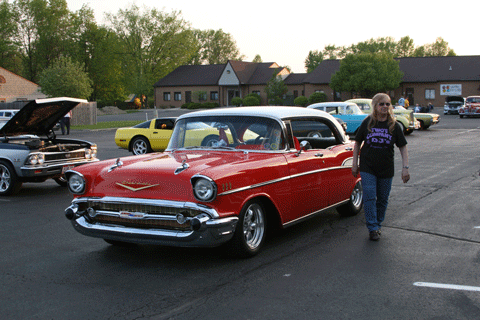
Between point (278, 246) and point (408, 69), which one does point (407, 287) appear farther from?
point (408, 69)

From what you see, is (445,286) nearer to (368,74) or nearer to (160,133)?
(160,133)

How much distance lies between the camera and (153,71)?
272ft

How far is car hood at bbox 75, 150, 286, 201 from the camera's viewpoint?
→ 499cm

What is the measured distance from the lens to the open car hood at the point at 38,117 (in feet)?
32.7

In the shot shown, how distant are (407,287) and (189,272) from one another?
2.02 meters

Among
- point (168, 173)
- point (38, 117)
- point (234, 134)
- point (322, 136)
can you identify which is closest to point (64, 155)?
point (38, 117)

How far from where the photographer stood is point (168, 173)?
508cm

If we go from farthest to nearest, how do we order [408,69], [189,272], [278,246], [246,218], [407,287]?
[408,69] → [278,246] → [246,218] → [189,272] → [407,287]

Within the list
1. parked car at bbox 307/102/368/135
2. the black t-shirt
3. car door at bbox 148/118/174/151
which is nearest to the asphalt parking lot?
the black t-shirt

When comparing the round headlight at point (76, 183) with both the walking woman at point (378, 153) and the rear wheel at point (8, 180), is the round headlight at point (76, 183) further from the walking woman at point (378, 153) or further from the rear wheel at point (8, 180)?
the rear wheel at point (8, 180)

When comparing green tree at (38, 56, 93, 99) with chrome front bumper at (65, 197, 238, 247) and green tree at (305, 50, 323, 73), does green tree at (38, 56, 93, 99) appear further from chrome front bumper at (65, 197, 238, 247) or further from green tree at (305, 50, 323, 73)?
green tree at (305, 50, 323, 73)

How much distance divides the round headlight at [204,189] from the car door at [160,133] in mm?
13862

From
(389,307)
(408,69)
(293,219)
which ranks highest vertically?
(408,69)

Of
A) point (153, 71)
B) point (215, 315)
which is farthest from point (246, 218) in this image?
point (153, 71)
